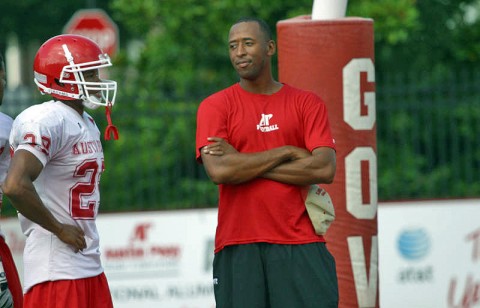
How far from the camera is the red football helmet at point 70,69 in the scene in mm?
5406

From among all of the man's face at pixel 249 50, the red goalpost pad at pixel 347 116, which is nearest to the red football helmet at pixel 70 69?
the man's face at pixel 249 50

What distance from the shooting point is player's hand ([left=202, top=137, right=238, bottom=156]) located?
5.53 m

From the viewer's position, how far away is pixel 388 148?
11.9 m

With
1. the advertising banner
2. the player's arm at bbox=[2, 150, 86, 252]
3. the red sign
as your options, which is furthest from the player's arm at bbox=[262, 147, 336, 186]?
the red sign

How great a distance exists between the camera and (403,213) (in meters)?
10.2

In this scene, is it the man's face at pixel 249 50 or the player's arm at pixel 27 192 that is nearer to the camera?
the player's arm at pixel 27 192

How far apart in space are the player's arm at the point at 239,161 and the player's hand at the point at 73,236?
72cm

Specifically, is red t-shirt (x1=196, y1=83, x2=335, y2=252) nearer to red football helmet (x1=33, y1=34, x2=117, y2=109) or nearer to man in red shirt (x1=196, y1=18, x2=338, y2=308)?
man in red shirt (x1=196, y1=18, x2=338, y2=308)

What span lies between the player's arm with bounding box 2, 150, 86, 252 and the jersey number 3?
0.48ft

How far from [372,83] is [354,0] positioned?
21.1 feet

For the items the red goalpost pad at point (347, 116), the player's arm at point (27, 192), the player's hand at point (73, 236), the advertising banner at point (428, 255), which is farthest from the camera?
the advertising banner at point (428, 255)

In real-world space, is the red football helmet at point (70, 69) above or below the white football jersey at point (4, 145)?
above

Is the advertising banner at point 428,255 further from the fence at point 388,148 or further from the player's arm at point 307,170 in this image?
the player's arm at point 307,170

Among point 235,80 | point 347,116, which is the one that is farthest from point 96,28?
point 347,116
